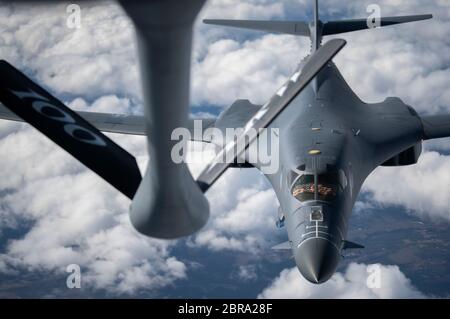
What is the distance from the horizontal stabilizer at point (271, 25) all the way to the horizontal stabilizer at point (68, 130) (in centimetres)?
2269

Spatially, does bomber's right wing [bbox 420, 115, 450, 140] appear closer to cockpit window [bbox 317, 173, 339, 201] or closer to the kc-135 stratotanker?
the kc-135 stratotanker

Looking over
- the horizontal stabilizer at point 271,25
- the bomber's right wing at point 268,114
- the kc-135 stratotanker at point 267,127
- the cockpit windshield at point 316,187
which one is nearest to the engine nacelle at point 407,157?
the kc-135 stratotanker at point 267,127

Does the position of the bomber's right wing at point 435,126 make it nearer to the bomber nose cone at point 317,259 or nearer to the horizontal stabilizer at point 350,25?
the horizontal stabilizer at point 350,25

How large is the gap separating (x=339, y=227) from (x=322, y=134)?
17.2ft

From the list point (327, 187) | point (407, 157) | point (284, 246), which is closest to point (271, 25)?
point (407, 157)

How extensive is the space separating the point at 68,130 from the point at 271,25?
24512 millimetres

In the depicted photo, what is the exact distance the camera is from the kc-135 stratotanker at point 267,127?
5605mm

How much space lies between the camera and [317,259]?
1912cm

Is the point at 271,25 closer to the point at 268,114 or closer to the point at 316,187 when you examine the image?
the point at 316,187

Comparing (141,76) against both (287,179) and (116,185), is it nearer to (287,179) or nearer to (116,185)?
(116,185)

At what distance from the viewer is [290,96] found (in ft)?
28.3

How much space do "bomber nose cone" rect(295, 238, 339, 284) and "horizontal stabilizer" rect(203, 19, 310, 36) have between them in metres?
16.4

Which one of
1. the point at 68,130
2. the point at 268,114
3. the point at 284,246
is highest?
the point at 284,246

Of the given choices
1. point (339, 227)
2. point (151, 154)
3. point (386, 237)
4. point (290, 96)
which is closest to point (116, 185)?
point (151, 154)
